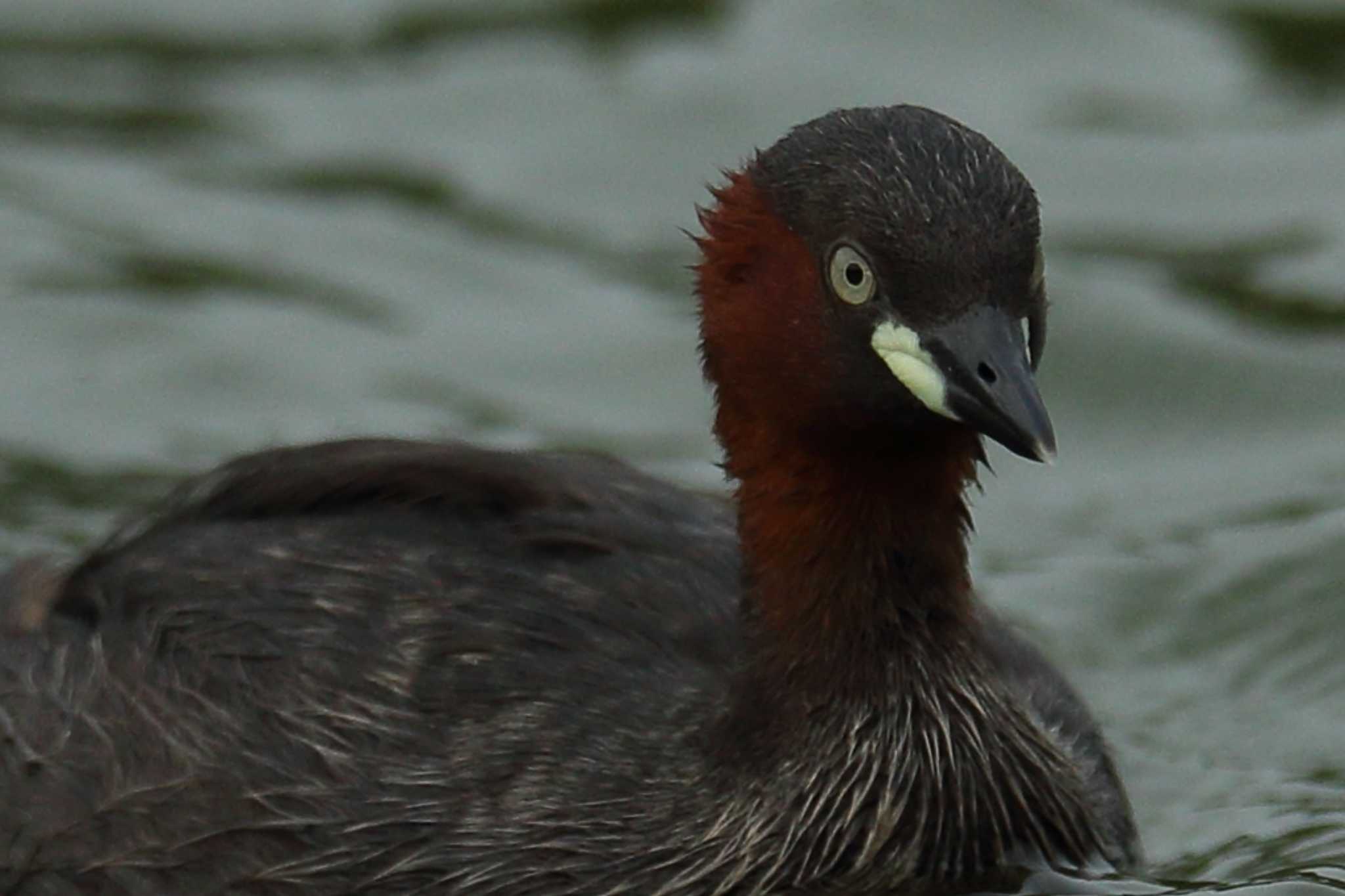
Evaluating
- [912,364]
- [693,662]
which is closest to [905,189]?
[912,364]

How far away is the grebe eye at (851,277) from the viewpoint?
963 centimetres

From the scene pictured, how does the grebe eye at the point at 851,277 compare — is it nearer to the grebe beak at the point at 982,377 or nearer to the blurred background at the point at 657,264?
the grebe beak at the point at 982,377

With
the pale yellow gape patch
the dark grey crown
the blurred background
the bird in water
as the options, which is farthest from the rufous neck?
the blurred background

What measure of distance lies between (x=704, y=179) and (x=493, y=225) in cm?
107

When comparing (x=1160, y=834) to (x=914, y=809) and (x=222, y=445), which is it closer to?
(x=914, y=809)

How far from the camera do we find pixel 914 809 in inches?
404

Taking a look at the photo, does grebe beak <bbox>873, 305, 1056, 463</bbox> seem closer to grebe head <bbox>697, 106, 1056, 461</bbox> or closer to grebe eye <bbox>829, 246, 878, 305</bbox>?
grebe head <bbox>697, 106, 1056, 461</bbox>

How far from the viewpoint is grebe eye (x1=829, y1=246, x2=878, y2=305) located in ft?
31.6

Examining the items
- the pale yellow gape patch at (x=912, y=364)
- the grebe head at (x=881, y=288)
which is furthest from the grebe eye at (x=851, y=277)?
the pale yellow gape patch at (x=912, y=364)

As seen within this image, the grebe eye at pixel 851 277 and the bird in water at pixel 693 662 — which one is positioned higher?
the grebe eye at pixel 851 277

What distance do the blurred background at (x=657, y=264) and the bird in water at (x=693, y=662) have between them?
77.7 inches

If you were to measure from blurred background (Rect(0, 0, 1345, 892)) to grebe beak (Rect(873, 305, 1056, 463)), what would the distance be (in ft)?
9.48

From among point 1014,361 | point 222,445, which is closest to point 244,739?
point 1014,361

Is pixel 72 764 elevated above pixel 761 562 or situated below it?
below
